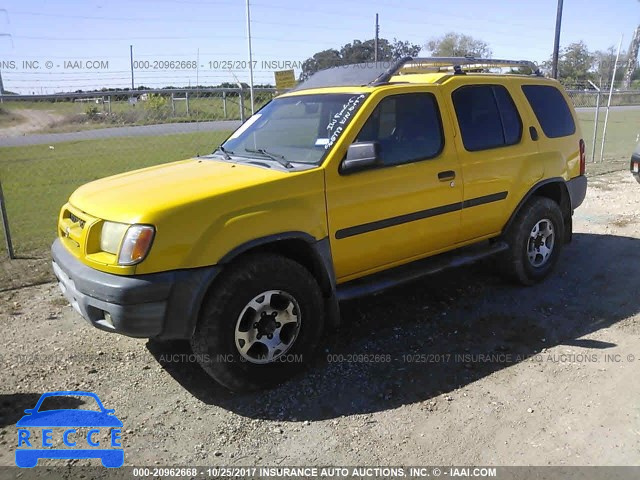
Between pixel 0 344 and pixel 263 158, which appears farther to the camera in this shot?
pixel 0 344

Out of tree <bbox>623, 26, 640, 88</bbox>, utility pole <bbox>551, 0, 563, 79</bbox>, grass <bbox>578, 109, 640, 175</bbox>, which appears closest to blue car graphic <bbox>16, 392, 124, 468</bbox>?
grass <bbox>578, 109, 640, 175</bbox>

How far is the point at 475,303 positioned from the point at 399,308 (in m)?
0.72

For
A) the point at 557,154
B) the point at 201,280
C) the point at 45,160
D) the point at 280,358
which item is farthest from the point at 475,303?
the point at 45,160

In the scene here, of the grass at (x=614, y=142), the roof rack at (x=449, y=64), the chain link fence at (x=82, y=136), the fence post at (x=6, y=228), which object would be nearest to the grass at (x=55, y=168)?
the chain link fence at (x=82, y=136)

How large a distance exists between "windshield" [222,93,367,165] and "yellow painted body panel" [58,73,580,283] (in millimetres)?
103

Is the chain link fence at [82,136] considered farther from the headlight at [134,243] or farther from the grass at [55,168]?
the headlight at [134,243]

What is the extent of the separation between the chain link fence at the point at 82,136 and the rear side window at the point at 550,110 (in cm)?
392

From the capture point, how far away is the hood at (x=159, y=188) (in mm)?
3150

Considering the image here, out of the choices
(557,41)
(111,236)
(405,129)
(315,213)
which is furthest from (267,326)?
(557,41)

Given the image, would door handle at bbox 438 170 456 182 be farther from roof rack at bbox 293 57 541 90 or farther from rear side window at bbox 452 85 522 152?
roof rack at bbox 293 57 541 90

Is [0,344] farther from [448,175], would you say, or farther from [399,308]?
[448,175]

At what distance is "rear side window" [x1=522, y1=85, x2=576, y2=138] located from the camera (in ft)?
17.0

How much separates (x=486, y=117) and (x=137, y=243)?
326 cm

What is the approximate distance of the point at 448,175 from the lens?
4.30 m
